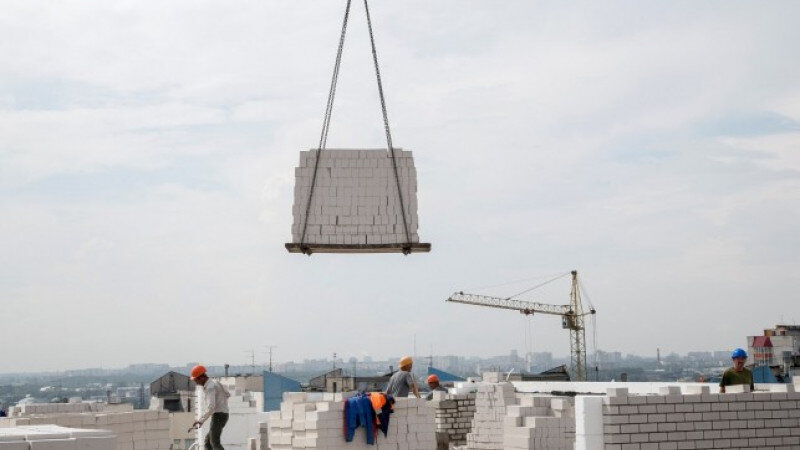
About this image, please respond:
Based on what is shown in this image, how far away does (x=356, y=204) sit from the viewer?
17.6 m

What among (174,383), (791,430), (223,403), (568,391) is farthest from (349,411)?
(174,383)

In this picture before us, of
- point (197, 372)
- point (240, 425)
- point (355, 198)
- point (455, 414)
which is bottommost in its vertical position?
point (240, 425)

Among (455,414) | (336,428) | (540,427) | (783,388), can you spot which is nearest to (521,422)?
(540,427)

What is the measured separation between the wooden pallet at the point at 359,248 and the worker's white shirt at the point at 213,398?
15.8 ft

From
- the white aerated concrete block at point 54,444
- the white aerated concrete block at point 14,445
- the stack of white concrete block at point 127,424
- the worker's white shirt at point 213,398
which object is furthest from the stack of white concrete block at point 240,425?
the white aerated concrete block at point 14,445

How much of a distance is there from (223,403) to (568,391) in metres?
15.2

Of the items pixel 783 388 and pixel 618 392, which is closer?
pixel 618 392

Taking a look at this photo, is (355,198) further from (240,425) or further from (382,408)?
(382,408)

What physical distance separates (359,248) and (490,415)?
339 centimetres

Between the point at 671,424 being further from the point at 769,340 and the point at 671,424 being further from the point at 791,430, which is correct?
the point at 769,340

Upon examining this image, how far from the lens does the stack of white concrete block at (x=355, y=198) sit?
56.8 feet

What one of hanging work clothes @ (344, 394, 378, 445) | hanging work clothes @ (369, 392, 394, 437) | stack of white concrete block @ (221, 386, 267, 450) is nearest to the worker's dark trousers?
hanging work clothes @ (344, 394, 378, 445)

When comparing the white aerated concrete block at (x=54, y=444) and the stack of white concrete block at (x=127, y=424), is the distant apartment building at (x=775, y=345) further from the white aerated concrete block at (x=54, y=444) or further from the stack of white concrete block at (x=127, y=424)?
the white aerated concrete block at (x=54, y=444)

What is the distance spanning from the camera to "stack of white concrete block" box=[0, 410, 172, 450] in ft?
41.2
